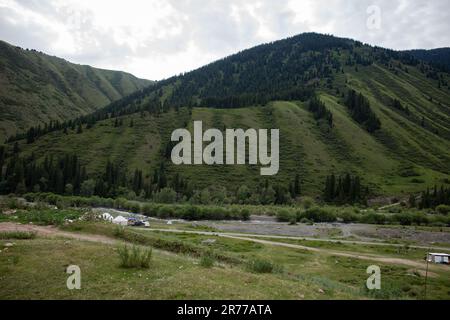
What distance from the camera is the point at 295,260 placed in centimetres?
4922

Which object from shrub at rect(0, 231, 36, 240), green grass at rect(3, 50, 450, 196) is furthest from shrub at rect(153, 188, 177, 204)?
shrub at rect(0, 231, 36, 240)

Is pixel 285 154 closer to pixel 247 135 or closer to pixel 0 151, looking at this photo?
pixel 247 135

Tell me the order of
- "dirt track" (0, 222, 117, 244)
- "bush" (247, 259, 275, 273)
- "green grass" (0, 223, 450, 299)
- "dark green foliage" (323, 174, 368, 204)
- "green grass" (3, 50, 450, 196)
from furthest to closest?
"green grass" (3, 50, 450, 196)
"dark green foliage" (323, 174, 368, 204)
"dirt track" (0, 222, 117, 244)
"bush" (247, 259, 275, 273)
"green grass" (0, 223, 450, 299)

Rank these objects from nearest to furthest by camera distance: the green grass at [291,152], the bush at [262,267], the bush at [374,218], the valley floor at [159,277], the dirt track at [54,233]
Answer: the valley floor at [159,277] < the bush at [262,267] < the dirt track at [54,233] < the bush at [374,218] < the green grass at [291,152]

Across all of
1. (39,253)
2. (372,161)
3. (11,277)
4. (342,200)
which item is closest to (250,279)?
(11,277)

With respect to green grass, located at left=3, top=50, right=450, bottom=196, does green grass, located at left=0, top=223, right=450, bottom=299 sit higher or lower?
lower

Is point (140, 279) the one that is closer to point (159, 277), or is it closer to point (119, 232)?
point (159, 277)

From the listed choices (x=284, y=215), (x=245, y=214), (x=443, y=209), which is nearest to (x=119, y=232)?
(x=245, y=214)

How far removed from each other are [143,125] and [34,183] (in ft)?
226

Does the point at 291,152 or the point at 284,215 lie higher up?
the point at 291,152

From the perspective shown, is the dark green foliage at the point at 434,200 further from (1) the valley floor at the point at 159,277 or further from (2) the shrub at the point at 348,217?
(1) the valley floor at the point at 159,277

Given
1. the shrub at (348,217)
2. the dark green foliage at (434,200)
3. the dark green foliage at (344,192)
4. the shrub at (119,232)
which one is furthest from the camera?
the dark green foliage at (344,192)

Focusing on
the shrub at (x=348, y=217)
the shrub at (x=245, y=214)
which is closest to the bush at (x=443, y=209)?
the shrub at (x=348, y=217)

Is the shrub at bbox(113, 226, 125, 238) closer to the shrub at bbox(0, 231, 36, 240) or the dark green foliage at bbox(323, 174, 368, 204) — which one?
the shrub at bbox(0, 231, 36, 240)
